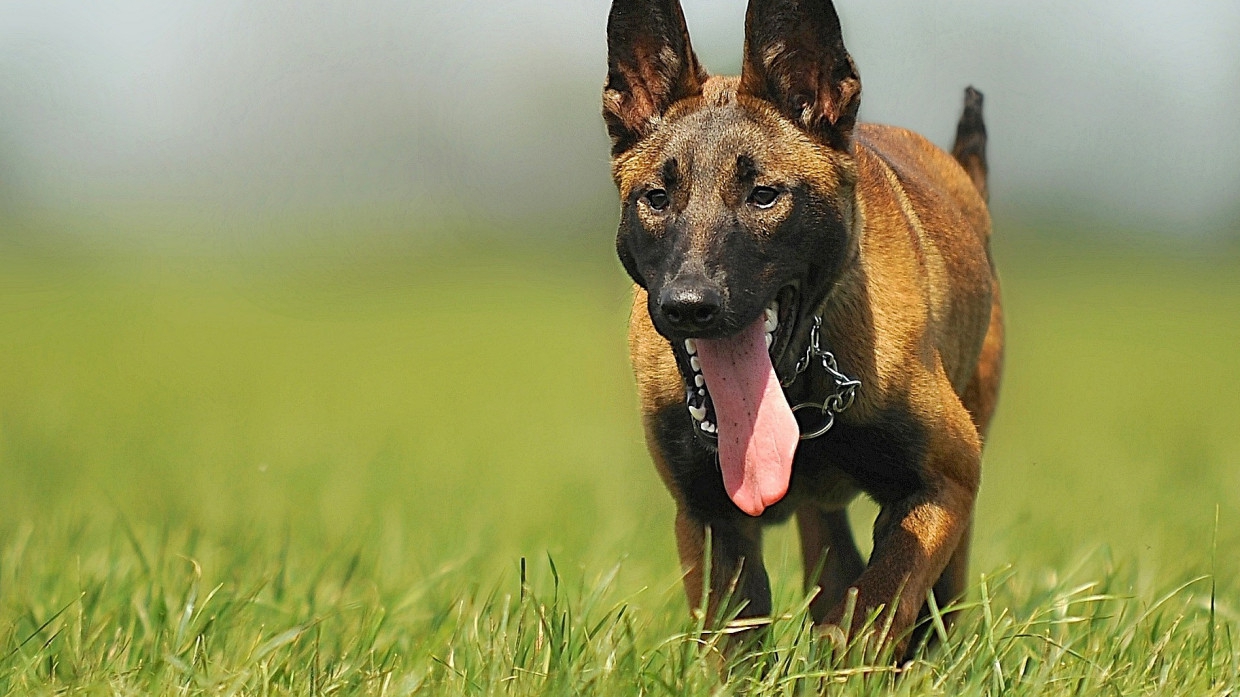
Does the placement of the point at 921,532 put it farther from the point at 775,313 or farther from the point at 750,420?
the point at 775,313

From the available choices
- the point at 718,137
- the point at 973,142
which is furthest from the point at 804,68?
the point at 973,142

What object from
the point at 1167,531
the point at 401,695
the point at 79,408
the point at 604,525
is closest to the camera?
the point at 401,695

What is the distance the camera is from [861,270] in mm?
4555

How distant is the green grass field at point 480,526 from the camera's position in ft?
12.7

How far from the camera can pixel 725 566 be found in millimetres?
4641

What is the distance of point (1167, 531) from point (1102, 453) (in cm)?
263

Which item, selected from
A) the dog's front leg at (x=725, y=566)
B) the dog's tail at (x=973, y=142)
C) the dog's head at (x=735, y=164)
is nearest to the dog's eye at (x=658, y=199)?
the dog's head at (x=735, y=164)

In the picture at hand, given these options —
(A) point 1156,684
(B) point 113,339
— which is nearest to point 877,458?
(A) point 1156,684

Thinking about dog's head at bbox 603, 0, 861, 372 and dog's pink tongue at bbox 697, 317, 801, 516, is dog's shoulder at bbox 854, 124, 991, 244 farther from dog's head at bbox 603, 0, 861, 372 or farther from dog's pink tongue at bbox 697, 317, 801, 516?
dog's pink tongue at bbox 697, 317, 801, 516

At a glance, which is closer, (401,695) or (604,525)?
(401,695)

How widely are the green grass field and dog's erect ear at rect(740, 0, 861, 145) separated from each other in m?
0.89

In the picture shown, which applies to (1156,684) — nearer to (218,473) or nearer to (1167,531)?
(1167,531)

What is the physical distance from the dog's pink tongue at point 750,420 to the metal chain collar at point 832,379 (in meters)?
0.20

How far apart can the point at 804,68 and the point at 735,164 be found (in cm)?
40
